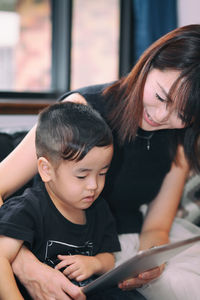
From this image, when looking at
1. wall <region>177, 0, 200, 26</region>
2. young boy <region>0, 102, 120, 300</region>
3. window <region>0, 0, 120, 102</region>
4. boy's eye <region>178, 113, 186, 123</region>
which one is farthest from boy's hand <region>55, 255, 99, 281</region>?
wall <region>177, 0, 200, 26</region>

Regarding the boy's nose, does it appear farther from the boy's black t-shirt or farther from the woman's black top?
the woman's black top

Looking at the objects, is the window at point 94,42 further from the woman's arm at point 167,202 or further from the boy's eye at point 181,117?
the boy's eye at point 181,117

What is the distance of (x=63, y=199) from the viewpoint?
3.99 feet

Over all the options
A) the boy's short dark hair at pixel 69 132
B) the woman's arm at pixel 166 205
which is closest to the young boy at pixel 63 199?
the boy's short dark hair at pixel 69 132

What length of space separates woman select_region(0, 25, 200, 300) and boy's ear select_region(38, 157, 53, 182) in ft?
0.56

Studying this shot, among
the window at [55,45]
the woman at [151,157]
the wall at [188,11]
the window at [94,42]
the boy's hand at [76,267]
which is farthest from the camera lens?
the window at [94,42]

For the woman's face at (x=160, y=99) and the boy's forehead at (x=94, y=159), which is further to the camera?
the woman's face at (x=160, y=99)

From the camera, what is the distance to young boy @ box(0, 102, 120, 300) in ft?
3.76

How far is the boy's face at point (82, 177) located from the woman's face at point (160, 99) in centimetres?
26

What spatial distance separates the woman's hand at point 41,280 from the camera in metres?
1.11

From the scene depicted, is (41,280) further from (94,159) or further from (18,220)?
(94,159)

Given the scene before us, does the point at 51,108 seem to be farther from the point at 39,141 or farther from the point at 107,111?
the point at 107,111

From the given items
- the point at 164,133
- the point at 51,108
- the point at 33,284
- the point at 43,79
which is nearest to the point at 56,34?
the point at 43,79

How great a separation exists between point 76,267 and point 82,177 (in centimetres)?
24
